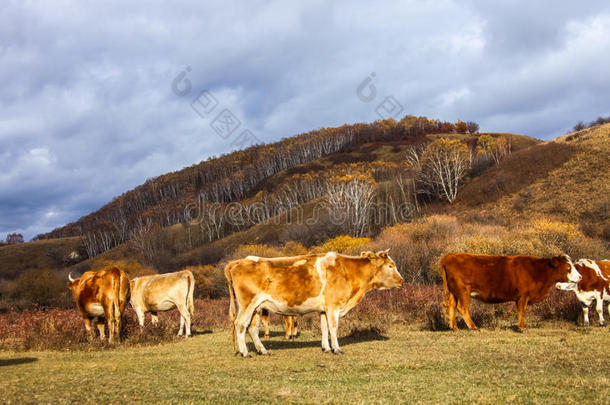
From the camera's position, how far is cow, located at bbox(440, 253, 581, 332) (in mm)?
12203

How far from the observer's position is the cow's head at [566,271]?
1216 cm

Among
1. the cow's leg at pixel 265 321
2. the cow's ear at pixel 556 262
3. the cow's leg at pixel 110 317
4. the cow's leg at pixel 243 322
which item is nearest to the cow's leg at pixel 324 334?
the cow's leg at pixel 243 322

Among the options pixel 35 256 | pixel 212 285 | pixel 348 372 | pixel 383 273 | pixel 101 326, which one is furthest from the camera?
pixel 35 256

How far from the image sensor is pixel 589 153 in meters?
67.8

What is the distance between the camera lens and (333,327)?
9.93 meters

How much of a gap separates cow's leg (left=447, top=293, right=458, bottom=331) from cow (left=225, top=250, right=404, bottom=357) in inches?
135

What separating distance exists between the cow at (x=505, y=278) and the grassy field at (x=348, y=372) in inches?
37.8

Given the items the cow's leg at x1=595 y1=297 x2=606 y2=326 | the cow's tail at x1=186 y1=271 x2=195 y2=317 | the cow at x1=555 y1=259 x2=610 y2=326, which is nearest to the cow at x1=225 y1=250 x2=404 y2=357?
the cow's tail at x1=186 y1=271 x2=195 y2=317

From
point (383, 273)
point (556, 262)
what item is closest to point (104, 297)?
point (383, 273)

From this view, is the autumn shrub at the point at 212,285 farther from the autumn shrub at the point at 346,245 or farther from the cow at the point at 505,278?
the cow at the point at 505,278

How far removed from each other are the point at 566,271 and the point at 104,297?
13.0 m

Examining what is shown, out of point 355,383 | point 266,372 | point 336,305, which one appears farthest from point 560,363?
point 266,372

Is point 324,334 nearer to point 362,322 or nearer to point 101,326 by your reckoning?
point 362,322

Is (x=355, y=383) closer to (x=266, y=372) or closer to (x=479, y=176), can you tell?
(x=266, y=372)
